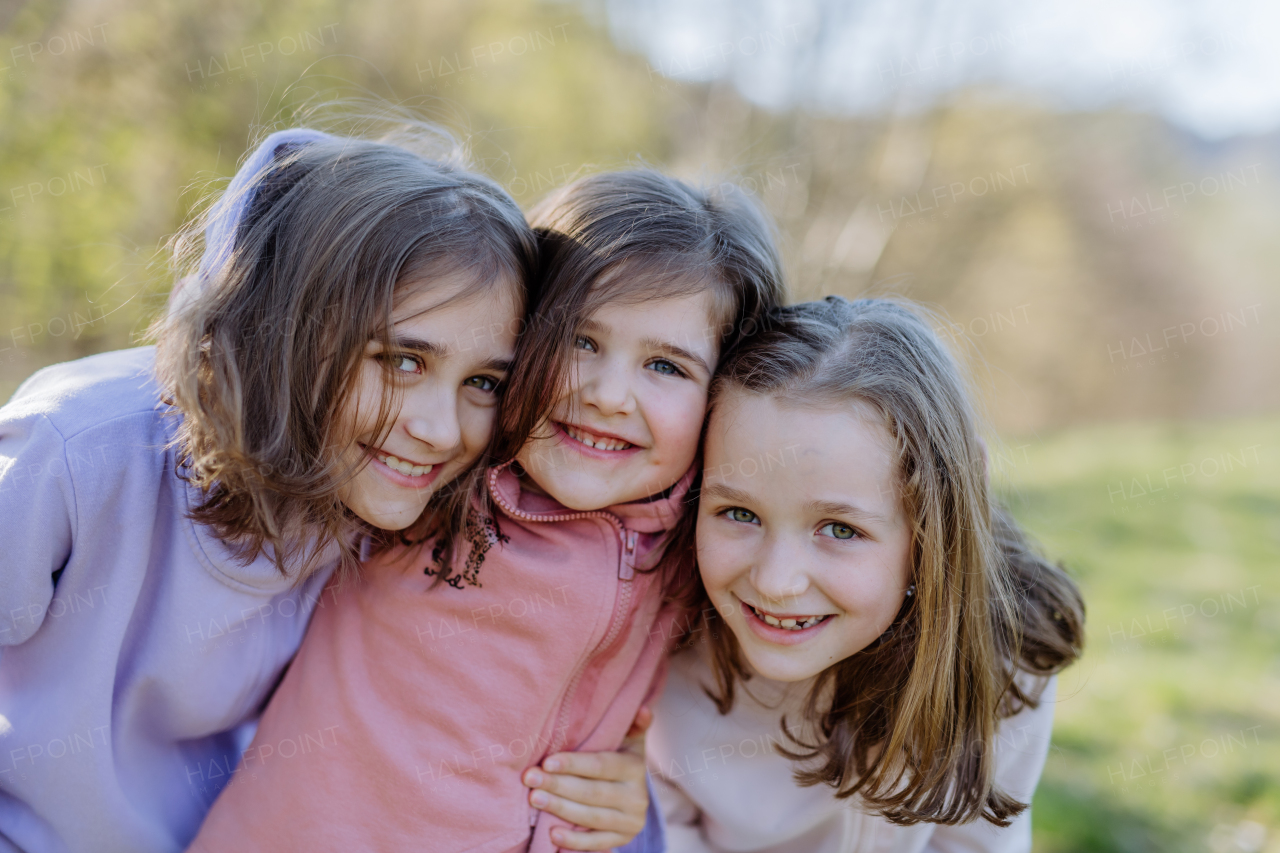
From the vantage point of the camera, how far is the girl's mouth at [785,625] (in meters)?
1.84

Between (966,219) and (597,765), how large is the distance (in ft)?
24.3

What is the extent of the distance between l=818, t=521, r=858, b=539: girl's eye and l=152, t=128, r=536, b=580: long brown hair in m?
0.84

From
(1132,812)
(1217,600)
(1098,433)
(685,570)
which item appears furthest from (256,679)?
(1098,433)

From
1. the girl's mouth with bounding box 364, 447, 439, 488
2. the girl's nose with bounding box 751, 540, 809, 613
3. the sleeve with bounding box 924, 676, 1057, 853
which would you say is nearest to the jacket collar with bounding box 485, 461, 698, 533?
the girl's mouth with bounding box 364, 447, 439, 488

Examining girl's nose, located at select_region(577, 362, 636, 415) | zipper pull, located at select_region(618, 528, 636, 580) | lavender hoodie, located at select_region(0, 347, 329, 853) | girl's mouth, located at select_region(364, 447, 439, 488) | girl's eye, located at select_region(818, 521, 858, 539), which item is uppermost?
girl's eye, located at select_region(818, 521, 858, 539)

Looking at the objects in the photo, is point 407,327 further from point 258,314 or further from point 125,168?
point 125,168

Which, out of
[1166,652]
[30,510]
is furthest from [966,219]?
[30,510]

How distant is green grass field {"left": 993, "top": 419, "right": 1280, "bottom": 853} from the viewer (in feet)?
9.95

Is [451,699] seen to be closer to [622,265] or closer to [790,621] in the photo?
A: [790,621]

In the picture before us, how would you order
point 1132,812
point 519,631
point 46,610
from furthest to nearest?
point 1132,812, point 519,631, point 46,610

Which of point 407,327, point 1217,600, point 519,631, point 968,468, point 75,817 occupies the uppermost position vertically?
point 1217,600

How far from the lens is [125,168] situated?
4910 mm

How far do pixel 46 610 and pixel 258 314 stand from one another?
70cm

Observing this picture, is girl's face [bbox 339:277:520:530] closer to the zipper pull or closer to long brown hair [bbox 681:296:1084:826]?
the zipper pull
